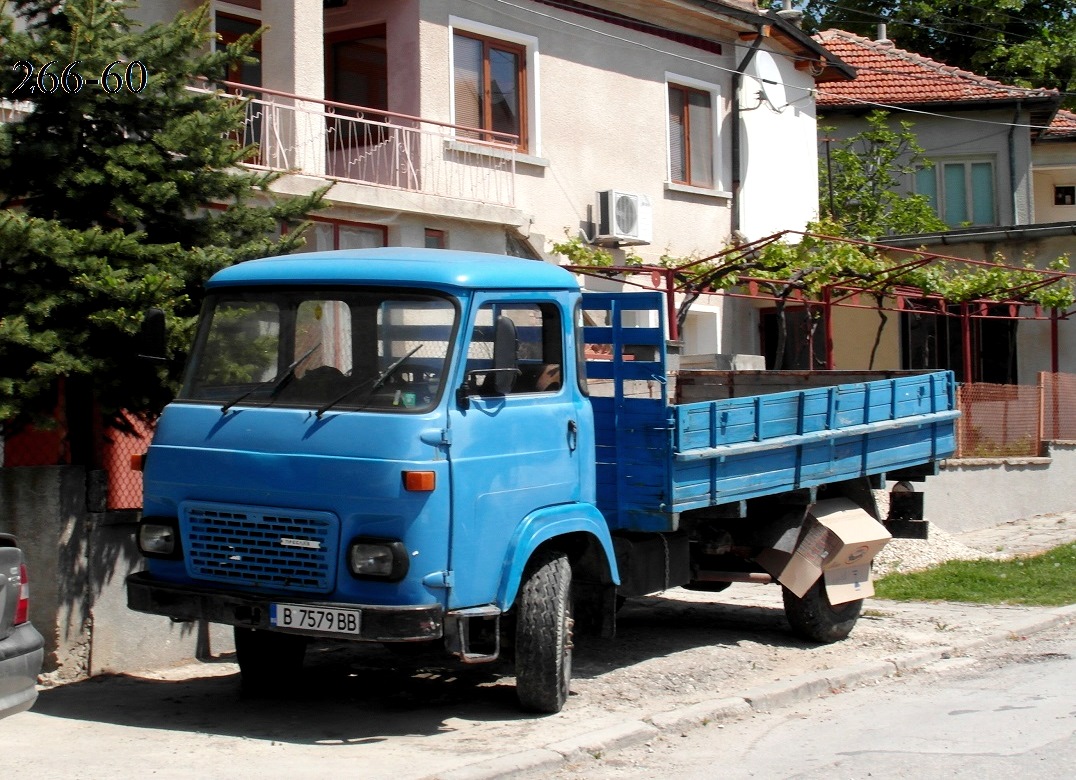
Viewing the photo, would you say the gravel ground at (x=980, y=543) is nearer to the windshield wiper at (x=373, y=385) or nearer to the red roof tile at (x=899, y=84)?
the windshield wiper at (x=373, y=385)

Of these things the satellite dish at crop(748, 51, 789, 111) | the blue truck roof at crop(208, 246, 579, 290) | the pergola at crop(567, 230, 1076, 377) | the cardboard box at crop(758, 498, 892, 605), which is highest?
the satellite dish at crop(748, 51, 789, 111)

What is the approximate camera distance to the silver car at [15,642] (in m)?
5.51

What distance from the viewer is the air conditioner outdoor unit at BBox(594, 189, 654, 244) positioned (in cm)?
1670

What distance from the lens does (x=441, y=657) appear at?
28.5ft

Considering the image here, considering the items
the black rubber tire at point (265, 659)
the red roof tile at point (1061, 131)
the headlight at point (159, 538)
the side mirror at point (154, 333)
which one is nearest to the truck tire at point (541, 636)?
the black rubber tire at point (265, 659)

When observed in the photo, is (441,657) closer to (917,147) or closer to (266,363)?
(266,363)

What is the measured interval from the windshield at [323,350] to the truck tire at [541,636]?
45.3 inches

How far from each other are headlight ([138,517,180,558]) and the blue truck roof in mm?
1304

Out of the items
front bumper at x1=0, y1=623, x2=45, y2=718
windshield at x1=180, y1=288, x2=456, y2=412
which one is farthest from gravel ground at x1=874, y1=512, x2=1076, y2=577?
front bumper at x1=0, y1=623, x2=45, y2=718

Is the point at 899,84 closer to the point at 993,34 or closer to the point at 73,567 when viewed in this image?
the point at 993,34

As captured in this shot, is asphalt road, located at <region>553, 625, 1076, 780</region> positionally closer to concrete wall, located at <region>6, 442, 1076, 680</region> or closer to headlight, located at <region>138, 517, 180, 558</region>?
headlight, located at <region>138, 517, 180, 558</region>

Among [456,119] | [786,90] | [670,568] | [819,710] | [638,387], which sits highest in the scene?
[786,90]

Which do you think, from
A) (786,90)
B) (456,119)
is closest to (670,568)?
(456,119)

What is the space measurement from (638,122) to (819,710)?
1131 cm
